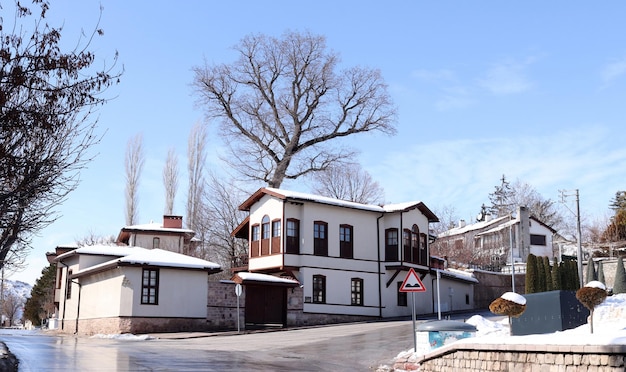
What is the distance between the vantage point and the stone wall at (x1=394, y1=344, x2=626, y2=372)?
9172mm

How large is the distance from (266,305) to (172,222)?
19.9 m

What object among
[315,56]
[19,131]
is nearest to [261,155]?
[315,56]

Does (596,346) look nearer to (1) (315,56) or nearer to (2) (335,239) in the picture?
(2) (335,239)

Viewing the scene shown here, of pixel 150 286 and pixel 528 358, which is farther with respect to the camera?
pixel 150 286

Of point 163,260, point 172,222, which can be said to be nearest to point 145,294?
point 163,260

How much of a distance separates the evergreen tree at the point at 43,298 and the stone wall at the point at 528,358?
52.8 metres

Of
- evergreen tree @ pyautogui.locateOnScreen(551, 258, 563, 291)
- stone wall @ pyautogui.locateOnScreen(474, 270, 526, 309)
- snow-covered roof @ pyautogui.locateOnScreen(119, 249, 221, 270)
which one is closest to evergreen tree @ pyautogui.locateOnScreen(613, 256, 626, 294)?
evergreen tree @ pyautogui.locateOnScreen(551, 258, 563, 291)

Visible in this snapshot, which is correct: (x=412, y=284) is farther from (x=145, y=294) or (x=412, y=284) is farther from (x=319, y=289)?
(x=319, y=289)

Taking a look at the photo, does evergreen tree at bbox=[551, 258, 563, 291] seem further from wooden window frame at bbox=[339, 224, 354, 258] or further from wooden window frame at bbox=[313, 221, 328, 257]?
wooden window frame at bbox=[313, 221, 328, 257]

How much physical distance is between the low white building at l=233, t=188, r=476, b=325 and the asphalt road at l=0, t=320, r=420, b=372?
7.23 meters

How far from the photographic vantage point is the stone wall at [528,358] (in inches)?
361

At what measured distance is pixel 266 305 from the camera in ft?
111

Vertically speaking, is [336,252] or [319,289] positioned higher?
[336,252]

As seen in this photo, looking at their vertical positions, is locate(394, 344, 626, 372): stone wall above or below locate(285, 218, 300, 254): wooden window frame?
below
